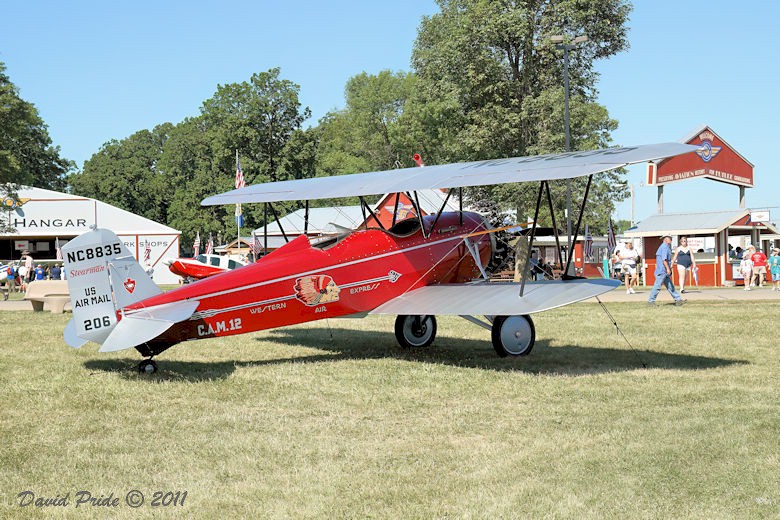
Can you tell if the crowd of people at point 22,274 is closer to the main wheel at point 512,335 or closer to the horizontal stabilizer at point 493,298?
the horizontal stabilizer at point 493,298

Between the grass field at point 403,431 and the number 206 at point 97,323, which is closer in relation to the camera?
the grass field at point 403,431

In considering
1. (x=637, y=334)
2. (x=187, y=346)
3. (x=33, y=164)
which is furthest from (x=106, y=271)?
(x=33, y=164)

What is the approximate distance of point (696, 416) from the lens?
6723mm

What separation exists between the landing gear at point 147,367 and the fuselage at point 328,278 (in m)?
0.30

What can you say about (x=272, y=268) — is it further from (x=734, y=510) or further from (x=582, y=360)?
(x=734, y=510)

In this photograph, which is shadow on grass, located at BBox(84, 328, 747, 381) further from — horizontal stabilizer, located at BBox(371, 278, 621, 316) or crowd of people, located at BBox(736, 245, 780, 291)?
crowd of people, located at BBox(736, 245, 780, 291)

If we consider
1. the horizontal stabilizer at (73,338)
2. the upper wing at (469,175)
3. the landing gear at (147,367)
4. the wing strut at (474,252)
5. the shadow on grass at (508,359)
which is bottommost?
the shadow on grass at (508,359)

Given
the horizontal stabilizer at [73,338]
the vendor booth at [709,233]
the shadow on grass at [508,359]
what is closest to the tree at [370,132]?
the vendor booth at [709,233]

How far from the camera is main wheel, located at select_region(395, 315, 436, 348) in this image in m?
12.0

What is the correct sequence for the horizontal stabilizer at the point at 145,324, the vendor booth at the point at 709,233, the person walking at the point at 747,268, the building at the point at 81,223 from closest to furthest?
the horizontal stabilizer at the point at 145,324 < the person walking at the point at 747,268 < the vendor booth at the point at 709,233 < the building at the point at 81,223

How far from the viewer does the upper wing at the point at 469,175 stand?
8.70 m

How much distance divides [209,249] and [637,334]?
3764cm

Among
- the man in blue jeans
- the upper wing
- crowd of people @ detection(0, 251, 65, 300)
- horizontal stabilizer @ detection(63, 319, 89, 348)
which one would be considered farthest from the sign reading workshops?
horizontal stabilizer @ detection(63, 319, 89, 348)

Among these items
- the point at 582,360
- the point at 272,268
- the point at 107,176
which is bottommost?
the point at 582,360
